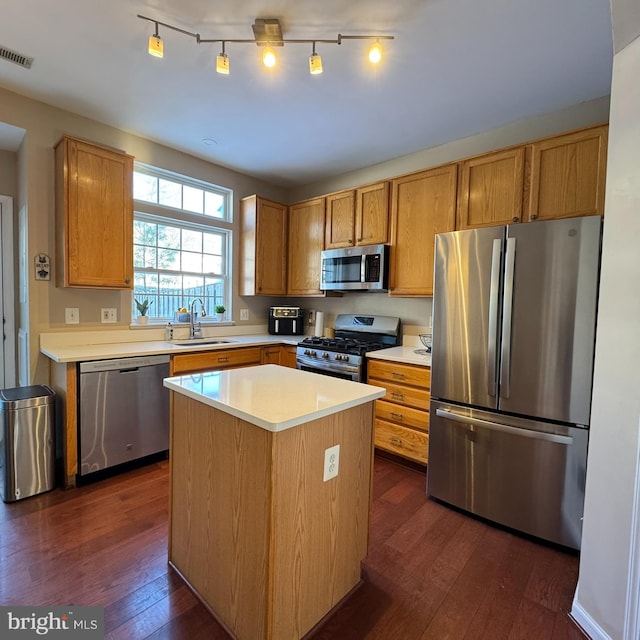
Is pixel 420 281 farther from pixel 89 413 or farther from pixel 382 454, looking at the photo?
pixel 89 413

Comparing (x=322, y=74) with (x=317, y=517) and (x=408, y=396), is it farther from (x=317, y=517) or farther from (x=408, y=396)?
(x=317, y=517)

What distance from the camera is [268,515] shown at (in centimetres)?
113

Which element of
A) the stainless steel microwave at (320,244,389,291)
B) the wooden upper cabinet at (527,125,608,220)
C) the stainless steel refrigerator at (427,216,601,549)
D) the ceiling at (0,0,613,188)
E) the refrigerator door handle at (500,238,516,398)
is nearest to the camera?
the ceiling at (0,0,613,188)

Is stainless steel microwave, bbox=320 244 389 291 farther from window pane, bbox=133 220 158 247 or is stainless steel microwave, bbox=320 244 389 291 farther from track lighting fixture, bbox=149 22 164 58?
track lighting fixture, bbox=149 22 164 58

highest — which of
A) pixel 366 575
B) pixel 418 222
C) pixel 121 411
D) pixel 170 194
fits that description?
pixel 170 194

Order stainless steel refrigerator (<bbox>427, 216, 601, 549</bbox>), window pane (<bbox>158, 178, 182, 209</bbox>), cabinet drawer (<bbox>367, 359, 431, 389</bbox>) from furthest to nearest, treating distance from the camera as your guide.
Answer: window pane (<bbox>158, 178, 182, 209</bbox>) → cabinet drawer (<bbox>367, 359, 431, 389</bbox>) → stainless steel refrigerator (<bbox>427, 216, 601, 549</bbox>)

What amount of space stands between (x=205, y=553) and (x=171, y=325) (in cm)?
236

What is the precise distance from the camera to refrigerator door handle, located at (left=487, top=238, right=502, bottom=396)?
2020 mm

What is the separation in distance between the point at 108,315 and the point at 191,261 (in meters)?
1.02

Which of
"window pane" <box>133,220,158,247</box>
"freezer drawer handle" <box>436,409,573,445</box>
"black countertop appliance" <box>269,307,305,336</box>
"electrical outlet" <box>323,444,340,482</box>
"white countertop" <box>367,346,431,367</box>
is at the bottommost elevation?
"freezer drawer handle" <box>436,409,573,445</box>

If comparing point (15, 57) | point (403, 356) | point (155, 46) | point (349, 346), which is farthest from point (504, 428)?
point (15, 57)

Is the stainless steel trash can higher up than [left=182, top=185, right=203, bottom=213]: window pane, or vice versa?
[left=182, top=185, right=203, bottom=213]: window pane

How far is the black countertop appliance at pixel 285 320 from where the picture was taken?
4117mm

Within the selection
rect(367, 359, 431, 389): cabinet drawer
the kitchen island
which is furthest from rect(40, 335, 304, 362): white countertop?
rect(367, 359, 431, 389): cabinet drawer
